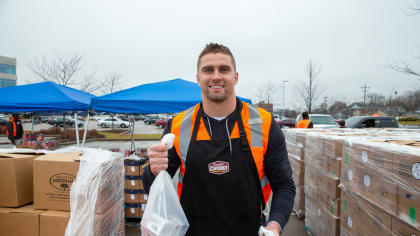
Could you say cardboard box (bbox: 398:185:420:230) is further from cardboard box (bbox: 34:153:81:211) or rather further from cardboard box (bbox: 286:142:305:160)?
cardboard box (bbox: 34:153:81:211)

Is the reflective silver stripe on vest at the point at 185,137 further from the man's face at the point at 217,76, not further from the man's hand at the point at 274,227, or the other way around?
the man's hand at the point at 274,227

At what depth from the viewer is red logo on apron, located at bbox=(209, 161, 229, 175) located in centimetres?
138

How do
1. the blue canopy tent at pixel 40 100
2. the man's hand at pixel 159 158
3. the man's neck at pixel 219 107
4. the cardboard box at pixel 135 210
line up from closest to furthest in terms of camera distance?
1. the man's hand at pixel 159 158
2. the man's neck at pixel 219 107
3. the cardboard box at pixel 135 210
4. the blue canopy tent at pixel 40 100

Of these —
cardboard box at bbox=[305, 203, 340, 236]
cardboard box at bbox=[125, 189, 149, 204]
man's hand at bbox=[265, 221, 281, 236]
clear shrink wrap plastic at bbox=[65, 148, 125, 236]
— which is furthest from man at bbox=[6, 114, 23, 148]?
man's hand at bbox=[265, 221, 281, 236]

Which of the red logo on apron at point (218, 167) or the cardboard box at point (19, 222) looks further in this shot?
the cardboard box at point (19, 222)

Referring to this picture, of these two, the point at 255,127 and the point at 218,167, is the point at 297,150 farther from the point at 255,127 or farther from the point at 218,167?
the point at 218,167

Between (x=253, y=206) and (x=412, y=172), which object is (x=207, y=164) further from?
(x=412, y=172)

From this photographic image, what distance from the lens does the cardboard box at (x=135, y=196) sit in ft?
13.5

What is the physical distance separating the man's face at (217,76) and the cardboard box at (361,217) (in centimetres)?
173

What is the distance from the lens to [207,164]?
1.39 metres

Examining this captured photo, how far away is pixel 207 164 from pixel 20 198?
2.51 meters

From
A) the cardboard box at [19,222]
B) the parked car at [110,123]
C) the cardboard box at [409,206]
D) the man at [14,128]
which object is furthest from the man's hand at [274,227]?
the parked car at [110,123]

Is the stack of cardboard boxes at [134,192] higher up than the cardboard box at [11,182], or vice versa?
the cardboard box at [11,182]

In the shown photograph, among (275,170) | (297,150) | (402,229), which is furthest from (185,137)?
(297,150)
